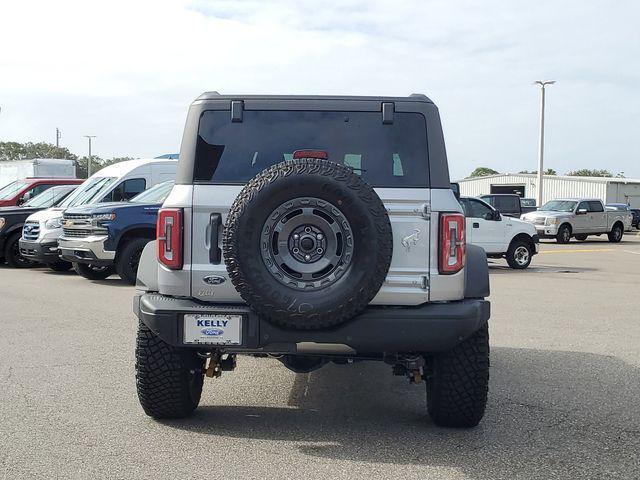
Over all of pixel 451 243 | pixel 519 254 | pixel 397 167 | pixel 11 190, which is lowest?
pixel 519 254

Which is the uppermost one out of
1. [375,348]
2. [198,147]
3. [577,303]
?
[198,147]

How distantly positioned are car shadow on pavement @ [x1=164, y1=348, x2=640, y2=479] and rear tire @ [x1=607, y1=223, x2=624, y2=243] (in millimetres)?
26749

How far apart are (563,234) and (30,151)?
75.9 m

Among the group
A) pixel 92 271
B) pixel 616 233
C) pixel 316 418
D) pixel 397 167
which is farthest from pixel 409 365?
pixel 616 233

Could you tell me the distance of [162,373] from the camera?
4.98 meters

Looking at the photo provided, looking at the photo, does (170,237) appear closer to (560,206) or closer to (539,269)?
(539,269)

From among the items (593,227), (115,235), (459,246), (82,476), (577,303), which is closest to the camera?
(82,476)

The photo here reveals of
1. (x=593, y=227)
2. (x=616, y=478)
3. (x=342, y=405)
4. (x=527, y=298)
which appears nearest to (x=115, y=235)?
(x=527, y=298)

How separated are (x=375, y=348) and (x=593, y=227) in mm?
28227

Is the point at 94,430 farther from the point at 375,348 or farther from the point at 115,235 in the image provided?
the point at 115,235

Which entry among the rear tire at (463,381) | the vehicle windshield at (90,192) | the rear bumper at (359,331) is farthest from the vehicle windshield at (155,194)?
the rear tire at (463,381)

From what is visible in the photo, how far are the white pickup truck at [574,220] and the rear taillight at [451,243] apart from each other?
82.8 ft

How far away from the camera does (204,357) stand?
16.8 feet

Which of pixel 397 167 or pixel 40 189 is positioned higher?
pixel 397 167
